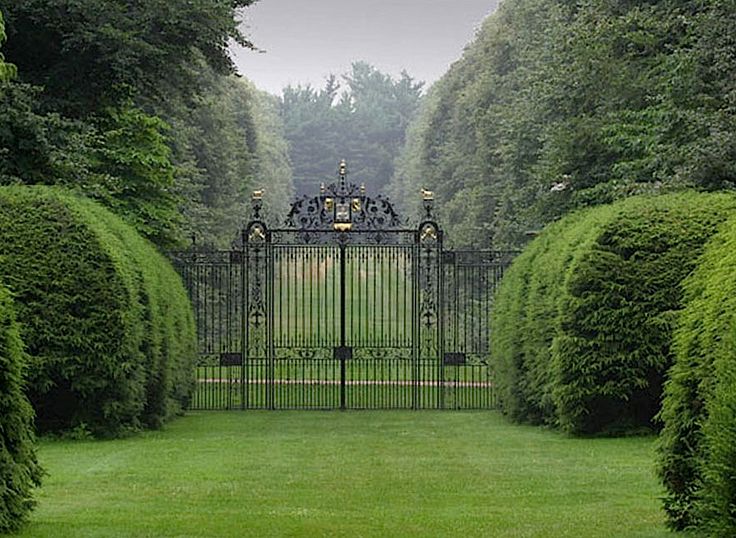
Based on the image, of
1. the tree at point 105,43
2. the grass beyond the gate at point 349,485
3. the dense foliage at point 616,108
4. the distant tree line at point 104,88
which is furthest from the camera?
the tree at point 105,43

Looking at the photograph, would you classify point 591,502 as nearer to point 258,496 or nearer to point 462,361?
point 258,496

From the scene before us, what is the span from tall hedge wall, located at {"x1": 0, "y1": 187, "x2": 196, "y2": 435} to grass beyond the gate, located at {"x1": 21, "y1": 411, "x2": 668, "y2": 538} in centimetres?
57

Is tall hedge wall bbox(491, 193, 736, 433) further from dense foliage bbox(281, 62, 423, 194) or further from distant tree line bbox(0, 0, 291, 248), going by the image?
dense foliage bbox(281, 62, 423, 194)

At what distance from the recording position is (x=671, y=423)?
30.8ft

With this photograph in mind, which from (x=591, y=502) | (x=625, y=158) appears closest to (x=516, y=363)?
(x=625, y=158)

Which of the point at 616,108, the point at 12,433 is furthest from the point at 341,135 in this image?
the point at 12,433

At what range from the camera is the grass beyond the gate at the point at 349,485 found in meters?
9.74

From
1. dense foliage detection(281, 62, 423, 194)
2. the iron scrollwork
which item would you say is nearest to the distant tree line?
the iron scrollwork

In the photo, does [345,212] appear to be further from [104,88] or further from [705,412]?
[705,412]

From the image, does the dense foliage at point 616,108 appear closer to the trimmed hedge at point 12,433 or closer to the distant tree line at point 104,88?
the distant tree line at point 104,88

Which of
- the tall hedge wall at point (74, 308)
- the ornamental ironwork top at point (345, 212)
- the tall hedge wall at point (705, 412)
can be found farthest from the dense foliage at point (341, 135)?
the tall hedge wall at point (705, 412)

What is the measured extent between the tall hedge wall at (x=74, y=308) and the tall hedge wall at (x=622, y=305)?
206 inches

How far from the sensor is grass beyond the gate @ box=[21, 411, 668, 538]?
974cm

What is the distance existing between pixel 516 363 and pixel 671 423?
10.7 m
